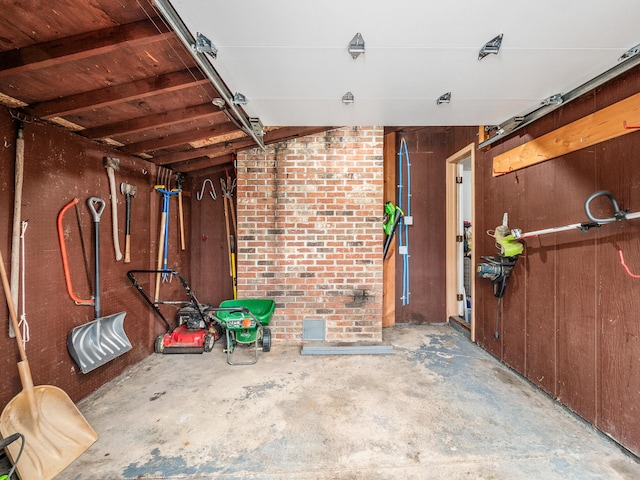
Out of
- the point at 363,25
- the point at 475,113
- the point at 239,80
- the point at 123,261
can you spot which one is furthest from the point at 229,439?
the point at 475,113

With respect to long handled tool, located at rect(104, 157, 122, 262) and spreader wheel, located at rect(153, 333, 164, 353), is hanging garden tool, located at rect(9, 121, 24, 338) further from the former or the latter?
spreader wheel, located at rect(153, 333, 164, 353)

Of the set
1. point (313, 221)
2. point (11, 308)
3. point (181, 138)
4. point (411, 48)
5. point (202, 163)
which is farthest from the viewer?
point (202, 163)

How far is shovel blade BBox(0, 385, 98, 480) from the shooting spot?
146 cm

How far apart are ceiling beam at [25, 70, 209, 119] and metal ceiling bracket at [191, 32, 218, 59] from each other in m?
0.35

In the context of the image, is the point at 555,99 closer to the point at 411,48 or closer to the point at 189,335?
the point at 411,48

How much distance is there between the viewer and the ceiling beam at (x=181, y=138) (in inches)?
100

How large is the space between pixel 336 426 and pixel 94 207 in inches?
102

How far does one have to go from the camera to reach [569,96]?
1880 mm

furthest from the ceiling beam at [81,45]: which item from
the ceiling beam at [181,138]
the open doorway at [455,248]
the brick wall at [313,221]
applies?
the open doorway at [455,248]

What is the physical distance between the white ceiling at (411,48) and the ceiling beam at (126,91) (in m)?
0.25

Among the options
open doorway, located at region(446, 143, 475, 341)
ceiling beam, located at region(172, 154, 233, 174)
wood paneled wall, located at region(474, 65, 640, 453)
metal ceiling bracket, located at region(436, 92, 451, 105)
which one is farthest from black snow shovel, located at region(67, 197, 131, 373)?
open doorway, located at region(446, 143, 475, 341)

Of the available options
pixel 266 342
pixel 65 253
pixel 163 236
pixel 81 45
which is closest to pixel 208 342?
pixel 266 342

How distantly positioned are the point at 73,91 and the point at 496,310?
3928 millimetres

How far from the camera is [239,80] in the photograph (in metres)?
1.79
